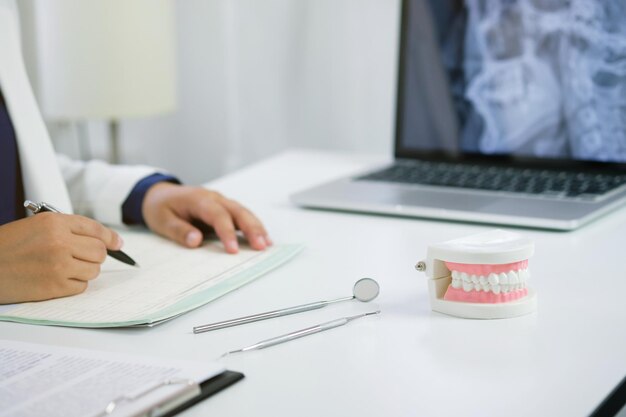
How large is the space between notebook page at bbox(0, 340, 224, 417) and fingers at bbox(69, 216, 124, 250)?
0.20m

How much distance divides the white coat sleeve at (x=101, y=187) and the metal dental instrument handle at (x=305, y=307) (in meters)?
0.50

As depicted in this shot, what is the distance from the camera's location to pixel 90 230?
106cm

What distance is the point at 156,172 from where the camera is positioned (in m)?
1.45

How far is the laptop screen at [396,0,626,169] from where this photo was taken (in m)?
1.58

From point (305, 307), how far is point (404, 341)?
13cm

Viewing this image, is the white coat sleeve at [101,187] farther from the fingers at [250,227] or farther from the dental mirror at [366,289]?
the dental mirror at [366,289]

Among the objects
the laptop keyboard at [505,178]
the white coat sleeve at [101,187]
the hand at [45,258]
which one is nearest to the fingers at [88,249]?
the hand at [45,258]

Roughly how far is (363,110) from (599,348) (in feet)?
5.65

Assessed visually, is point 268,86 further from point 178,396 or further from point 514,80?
point 178,396

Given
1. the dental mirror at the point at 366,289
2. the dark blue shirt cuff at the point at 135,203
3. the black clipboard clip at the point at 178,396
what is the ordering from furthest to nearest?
1. the dark blue shirt cuff at the point at 135,203
2. the dental mirror at the point at 366,289
3. the black clipboard clip at the point at 178,396

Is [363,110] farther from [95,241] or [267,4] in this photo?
[95,241]

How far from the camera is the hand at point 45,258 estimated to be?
1013 millimetres

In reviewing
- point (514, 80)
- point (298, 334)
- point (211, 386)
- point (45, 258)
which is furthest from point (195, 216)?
point (514, 80)

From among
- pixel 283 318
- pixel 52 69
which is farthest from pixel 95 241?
pixel 52 69
